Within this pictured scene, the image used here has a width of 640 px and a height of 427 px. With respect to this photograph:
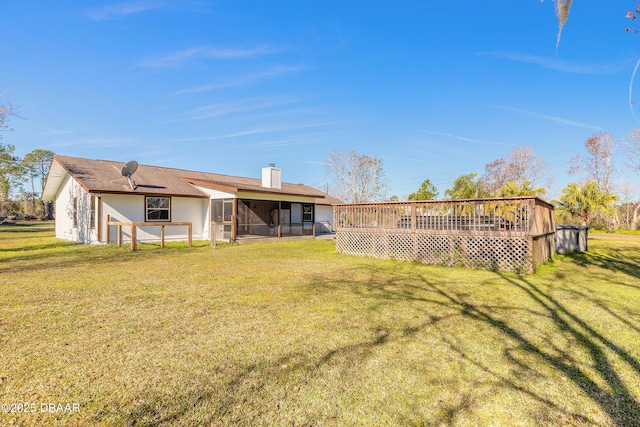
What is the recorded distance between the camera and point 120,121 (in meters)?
25.0

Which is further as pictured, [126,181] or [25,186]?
[25,186]

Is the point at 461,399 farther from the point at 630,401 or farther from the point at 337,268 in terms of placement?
the point at 337,268

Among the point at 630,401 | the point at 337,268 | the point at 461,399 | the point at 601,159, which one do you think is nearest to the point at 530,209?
the point at 337,268

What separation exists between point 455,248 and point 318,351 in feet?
24.3

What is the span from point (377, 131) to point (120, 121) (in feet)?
80.9

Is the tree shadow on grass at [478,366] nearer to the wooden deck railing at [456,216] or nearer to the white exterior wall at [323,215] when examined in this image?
the wooden deck railing at [456,216]

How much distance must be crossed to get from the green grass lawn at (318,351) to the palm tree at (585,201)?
2163 cm

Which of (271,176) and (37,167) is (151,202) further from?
(37,167)

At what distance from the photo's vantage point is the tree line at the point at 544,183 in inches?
964

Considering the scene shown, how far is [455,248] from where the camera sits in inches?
374

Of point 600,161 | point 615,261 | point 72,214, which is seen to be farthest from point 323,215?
point 600,161

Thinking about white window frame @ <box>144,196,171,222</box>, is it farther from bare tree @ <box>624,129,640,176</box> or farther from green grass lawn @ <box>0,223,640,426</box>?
bare tree @ <box>624,129,640,176</box>

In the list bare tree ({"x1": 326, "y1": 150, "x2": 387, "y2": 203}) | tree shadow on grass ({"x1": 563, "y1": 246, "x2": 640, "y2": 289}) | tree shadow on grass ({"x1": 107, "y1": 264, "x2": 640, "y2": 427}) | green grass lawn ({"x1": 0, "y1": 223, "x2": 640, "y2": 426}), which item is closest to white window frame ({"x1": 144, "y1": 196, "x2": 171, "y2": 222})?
green grass lawn ({"x1": 0, "y1": 223, "x2": 640, "y2": 426})

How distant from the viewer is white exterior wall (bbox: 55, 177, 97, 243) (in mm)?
14271
